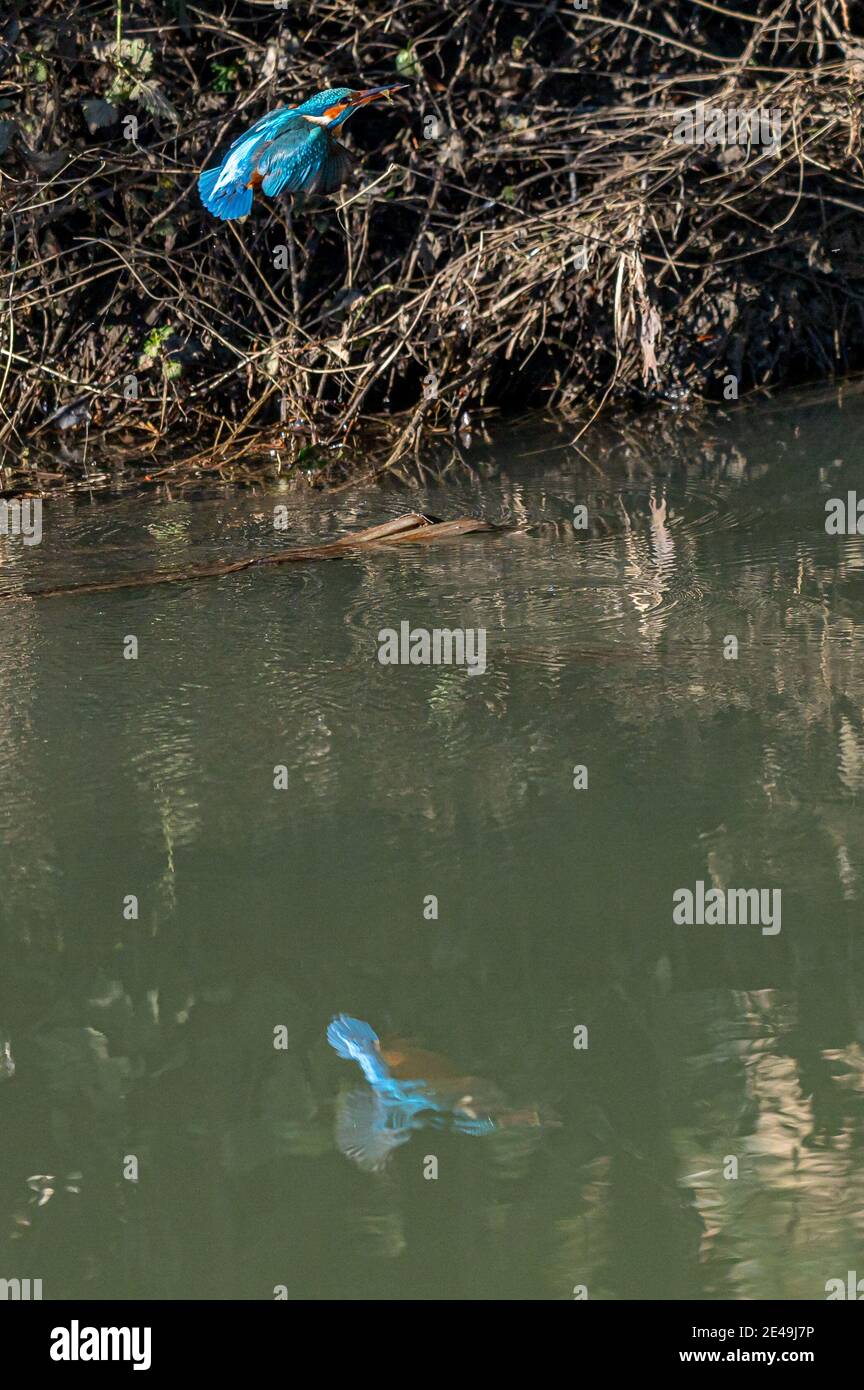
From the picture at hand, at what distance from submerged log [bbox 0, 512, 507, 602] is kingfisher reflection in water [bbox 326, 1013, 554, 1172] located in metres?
2.46

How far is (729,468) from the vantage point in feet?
17.9

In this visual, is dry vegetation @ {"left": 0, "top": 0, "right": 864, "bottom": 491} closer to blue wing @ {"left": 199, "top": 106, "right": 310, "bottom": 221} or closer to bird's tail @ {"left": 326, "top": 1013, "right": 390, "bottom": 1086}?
blue wing @ {"left": 199, "top": 106, "right": 310, "bottom": 221}

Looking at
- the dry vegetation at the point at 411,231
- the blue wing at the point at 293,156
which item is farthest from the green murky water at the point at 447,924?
the dry vegetation at the point at 411,231

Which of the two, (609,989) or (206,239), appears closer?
(609,989)

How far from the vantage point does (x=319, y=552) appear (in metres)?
4.75

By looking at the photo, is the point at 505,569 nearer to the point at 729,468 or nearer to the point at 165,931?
the point at 729,468

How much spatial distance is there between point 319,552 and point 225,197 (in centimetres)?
163

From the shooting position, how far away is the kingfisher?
539 cm

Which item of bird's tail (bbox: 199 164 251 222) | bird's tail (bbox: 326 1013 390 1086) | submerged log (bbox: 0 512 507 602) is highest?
bird's tail (bbox: 199 164 251 222)

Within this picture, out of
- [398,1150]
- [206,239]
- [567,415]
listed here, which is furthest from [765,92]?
[398,1150]

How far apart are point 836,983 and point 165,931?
43.2 inches

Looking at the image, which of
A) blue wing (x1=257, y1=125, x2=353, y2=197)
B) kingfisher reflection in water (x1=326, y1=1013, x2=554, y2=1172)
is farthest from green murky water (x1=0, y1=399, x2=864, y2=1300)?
blue wing (x1=257, y1=125, x2=353, y2=197)

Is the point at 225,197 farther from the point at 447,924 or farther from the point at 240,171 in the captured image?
the point at 447,924

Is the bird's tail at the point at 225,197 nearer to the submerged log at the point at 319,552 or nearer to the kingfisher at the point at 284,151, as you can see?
the kingfisher at the point at 284,151
